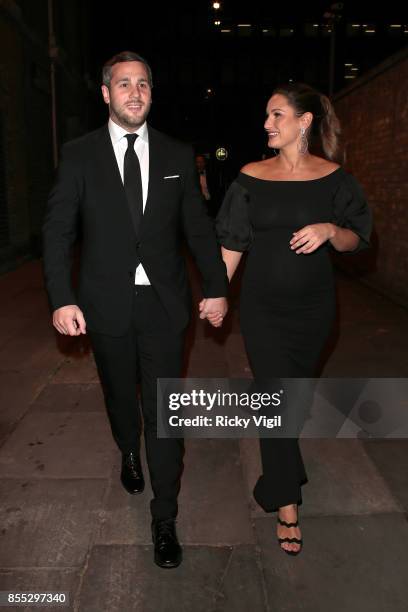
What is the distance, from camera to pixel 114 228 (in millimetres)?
2617

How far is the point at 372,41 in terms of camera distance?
147ft

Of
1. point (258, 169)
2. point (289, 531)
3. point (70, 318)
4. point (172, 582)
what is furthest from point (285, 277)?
point (172, 582)

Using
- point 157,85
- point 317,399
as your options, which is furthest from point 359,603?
point 157,85

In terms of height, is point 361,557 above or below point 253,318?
below

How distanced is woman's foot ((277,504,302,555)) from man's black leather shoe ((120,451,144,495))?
2.86 feet

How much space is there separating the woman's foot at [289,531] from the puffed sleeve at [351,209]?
140 centimetres

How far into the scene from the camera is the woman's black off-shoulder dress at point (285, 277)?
272 cm

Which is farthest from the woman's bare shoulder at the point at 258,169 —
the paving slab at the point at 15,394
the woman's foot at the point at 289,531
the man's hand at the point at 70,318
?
the paving slab at the point at 15,394

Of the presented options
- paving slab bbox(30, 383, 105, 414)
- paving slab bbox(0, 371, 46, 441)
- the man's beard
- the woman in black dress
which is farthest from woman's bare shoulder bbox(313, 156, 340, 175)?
paving slab bbox(0, 371, 46, 441)

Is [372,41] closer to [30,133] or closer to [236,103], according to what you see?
[236,103]

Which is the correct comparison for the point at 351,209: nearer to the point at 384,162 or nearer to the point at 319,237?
the point at 319,237

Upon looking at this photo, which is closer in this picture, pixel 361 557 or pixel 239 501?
pixel 361 557

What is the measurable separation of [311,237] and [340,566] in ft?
4.88

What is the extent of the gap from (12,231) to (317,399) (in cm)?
1039
